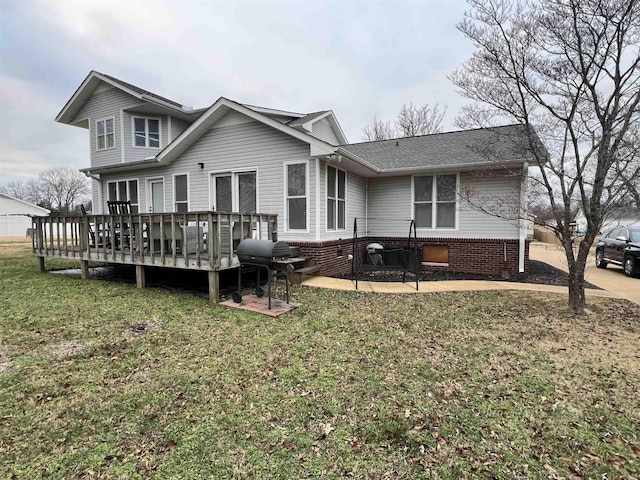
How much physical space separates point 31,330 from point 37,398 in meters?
2.25

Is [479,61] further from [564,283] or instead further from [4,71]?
[4,71]

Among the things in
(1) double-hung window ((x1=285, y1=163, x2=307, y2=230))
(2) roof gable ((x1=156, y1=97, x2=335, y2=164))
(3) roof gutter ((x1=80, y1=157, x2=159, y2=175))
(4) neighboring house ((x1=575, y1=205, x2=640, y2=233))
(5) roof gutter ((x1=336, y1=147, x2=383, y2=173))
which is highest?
(2) roof gable ((x1=156, y1=97, x2=335, y2=164))

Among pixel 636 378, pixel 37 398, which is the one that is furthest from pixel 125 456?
pixel 636 378

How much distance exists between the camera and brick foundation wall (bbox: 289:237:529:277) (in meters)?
8.54

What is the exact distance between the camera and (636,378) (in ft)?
10.7

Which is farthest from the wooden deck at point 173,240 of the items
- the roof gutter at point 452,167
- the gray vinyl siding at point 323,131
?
the gray vinyl siding at point 323,131

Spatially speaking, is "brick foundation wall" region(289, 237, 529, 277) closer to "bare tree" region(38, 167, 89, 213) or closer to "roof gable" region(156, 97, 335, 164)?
"roof gable" region(156, 97, 335, 164)

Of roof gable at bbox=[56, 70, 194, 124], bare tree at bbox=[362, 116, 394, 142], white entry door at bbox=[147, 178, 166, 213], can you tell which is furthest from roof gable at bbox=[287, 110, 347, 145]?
bare tree at bbox=[362, 116, 394, 142]

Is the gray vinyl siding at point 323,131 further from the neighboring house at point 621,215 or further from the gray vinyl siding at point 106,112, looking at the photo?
the neighboring house at point 621,215

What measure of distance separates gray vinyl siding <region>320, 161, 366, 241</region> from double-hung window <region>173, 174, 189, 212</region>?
446 centimetres

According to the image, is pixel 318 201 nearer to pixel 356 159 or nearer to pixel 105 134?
pixel 356 159

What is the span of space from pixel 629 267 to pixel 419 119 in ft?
59.5

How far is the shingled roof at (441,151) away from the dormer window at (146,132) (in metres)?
7.80

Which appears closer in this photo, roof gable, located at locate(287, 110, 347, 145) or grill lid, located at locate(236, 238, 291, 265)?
grill lid, located at locate(236, 238, 291, 265)
